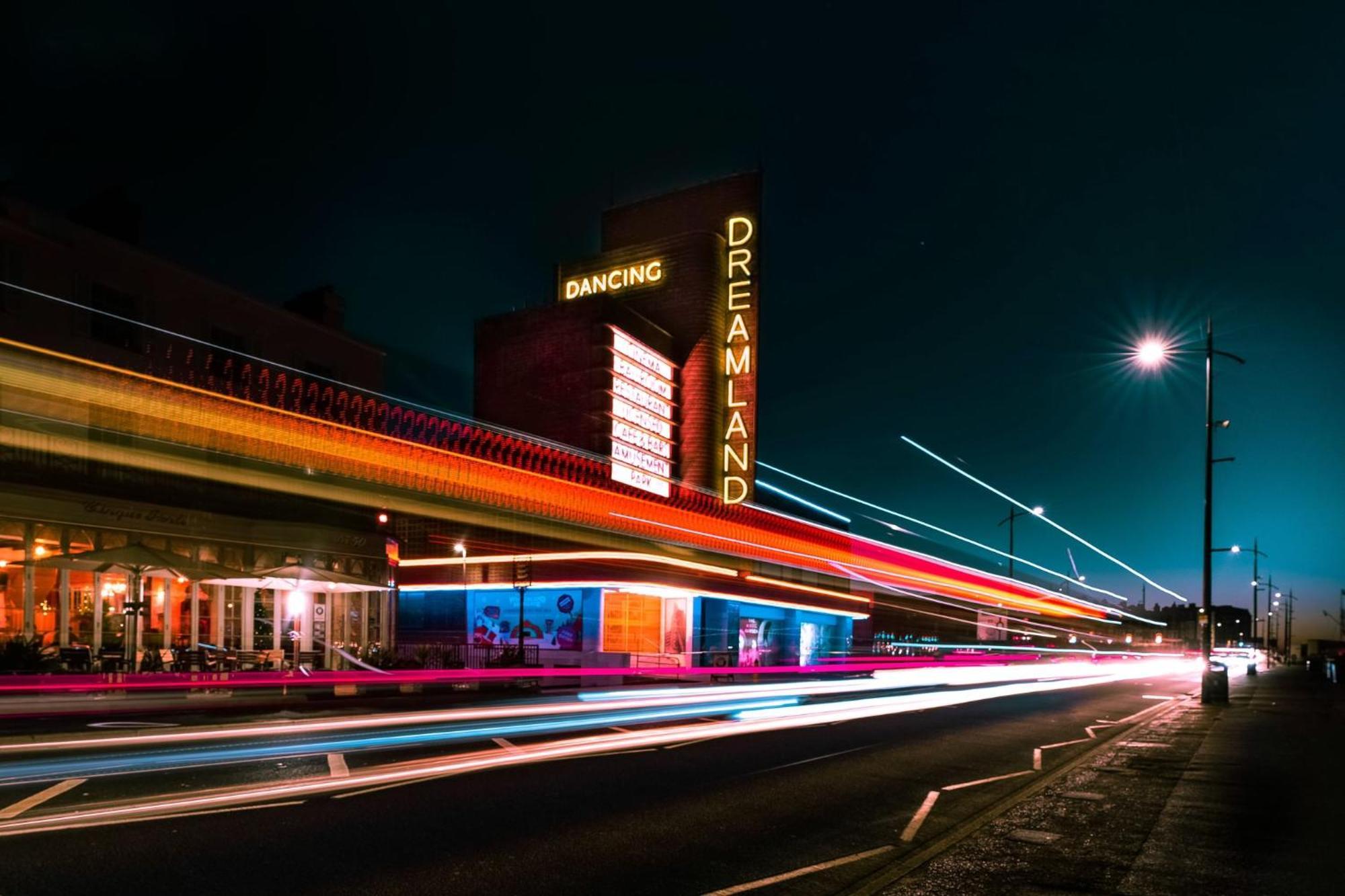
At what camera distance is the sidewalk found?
7582 mm

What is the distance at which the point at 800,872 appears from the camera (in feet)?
26.2

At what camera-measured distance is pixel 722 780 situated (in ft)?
41.0

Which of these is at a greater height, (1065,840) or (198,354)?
(198,354)

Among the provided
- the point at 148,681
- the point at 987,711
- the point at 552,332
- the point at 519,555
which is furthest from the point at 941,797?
the point at 552,332

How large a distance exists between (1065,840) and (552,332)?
37222mm

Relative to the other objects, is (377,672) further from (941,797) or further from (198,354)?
(941,797)

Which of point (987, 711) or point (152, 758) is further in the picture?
point (987, 711)

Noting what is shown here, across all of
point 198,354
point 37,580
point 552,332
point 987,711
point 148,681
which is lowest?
point 987,711

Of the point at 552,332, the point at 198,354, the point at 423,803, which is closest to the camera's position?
the point at 423,803

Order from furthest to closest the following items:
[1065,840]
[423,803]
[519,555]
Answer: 1. [519,555]
2. [423,803]
3. [1065,840]

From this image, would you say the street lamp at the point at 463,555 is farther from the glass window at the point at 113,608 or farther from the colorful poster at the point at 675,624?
the glass window at the point at 113,608

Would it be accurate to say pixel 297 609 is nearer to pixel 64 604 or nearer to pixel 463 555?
pixel 64 604

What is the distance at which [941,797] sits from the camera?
1166 cm

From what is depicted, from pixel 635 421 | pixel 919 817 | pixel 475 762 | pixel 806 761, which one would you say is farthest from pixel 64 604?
pixel 635 421
